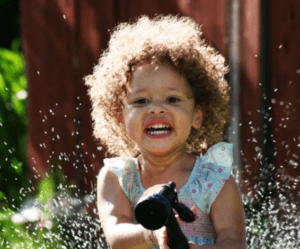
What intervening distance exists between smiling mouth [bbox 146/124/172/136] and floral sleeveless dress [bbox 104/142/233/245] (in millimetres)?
207

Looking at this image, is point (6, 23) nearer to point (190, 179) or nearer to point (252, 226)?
point (252, 226)

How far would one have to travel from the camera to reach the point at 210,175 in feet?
5.95

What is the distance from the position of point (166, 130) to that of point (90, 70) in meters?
1.86

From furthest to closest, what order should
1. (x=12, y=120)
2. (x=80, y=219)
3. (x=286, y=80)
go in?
(x=12, y=120) → (x=80, y=219) → (x=286, y=80)

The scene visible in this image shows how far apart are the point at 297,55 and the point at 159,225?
2441 mm

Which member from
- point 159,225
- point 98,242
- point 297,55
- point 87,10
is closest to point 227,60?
point 297,55

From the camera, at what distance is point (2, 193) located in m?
3.79

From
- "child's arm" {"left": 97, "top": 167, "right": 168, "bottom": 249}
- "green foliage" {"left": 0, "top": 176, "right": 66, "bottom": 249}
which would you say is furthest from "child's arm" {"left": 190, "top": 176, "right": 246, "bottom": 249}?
"green foliage" {"left": 0, "top": 176, "right": 66, "bottom": 249}

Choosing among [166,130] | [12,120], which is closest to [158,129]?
[166,130]

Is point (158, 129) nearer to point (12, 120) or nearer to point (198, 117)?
point (198, 117)

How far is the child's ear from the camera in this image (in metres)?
1.96

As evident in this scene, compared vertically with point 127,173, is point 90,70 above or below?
above

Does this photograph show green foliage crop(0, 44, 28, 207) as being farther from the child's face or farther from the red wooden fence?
the child's face

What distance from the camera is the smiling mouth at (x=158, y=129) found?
175 cm
